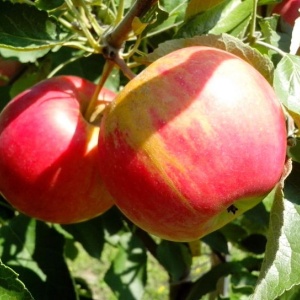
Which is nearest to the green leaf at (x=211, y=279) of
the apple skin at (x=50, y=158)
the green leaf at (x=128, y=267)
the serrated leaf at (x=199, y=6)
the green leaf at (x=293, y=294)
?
the green leaf at (x=128, y=267)

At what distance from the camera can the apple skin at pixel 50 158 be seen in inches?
39.4

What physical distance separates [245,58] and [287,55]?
71mm

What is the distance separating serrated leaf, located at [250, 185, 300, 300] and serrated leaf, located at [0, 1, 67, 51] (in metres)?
0.41

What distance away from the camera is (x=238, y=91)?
2.74 feet

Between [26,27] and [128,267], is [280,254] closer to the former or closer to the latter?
[26,27]

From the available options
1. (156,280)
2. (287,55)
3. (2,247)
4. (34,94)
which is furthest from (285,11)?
(156,280)

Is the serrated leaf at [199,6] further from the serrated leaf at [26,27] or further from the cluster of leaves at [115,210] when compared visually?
the serrated leaf at [26,27]

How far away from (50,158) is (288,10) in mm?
565

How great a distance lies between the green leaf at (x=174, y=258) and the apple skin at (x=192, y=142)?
2.07 feet

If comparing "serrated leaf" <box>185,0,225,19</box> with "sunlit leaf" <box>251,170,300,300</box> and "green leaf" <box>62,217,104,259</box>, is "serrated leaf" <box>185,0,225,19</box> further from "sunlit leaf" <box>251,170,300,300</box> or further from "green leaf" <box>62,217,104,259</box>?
"green leaf" <box>62,217,104,259</box>

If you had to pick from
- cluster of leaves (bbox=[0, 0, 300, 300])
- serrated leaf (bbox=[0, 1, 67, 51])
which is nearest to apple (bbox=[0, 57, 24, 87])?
cluster of leaves (bbox=[0, 0, 300, 300])

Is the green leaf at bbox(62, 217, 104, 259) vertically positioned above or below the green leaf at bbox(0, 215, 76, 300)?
below

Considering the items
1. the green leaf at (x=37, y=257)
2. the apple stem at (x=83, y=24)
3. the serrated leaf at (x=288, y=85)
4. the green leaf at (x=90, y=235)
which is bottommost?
the green leaf at (x=90, y=235)

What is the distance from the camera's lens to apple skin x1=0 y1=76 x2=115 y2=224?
3.28 feet
